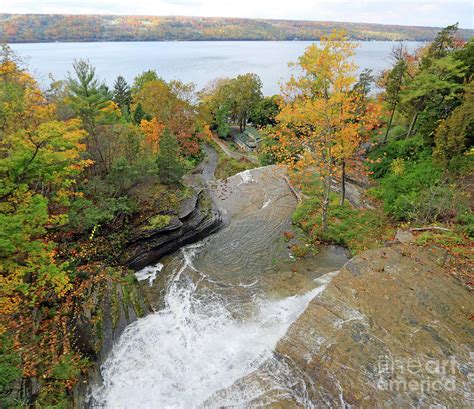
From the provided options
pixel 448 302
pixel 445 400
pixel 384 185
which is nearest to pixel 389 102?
pixel 384 185

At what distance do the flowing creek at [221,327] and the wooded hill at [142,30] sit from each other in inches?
2351

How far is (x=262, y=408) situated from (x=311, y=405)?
1203 millimetres

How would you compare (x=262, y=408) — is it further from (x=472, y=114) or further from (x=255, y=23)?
(x=255, y=23)

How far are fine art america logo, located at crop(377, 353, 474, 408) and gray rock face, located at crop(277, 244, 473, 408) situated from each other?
2 centimetres

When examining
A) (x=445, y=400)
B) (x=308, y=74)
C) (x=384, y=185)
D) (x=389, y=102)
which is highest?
(x=308, y=74)

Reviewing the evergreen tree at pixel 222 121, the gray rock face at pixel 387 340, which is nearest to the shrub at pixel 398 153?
the gray rock face at pixel 387 340

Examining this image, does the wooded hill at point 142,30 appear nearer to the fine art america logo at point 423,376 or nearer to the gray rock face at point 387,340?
the gray rock face at point 387,340

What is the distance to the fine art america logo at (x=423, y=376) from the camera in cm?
673

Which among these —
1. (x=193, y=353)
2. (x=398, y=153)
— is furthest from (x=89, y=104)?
(x=398, y=153)

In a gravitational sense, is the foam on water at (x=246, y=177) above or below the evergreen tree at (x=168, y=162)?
below

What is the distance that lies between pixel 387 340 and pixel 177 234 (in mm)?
10643

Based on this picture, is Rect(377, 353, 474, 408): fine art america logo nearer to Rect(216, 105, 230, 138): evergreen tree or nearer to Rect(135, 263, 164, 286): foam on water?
Rect(135, 263, 164, 286): foam on water

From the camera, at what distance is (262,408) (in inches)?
281

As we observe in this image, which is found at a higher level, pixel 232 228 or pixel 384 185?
pixel 384 185
